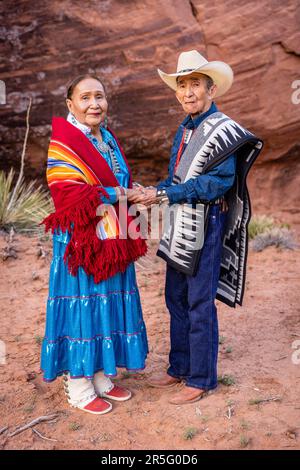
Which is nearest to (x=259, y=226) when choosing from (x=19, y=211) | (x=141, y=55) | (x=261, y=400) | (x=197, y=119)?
(x=141, y=55)

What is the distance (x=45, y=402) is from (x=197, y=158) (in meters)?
1.94

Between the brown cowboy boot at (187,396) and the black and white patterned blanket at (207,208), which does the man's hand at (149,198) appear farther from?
the brown cowboy boot at (187,396)

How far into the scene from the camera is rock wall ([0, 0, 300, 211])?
285 inches

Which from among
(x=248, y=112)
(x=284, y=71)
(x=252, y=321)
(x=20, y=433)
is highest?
(x=284, y=71)

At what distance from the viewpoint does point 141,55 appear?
7.32 meters

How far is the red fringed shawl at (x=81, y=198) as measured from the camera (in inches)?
132

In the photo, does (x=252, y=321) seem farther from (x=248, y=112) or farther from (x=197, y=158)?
(x=248, y=112)

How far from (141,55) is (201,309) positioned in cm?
455

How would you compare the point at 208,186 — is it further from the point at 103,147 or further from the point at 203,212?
the point at 103,147

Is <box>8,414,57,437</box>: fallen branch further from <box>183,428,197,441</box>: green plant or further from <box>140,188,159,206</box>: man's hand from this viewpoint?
<box>140,188,159,206</box>: man's hand

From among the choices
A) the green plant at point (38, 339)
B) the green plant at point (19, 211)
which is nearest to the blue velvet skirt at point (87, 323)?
the green plant at point (38, 339)

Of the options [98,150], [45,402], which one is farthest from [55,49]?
[45,402]

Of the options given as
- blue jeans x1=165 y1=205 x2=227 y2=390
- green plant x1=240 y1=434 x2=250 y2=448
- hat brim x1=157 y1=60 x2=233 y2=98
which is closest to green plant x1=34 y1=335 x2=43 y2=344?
blue jeans x1=165 y1=205 x2=227 y2=390

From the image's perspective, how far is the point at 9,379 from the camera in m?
4.25
